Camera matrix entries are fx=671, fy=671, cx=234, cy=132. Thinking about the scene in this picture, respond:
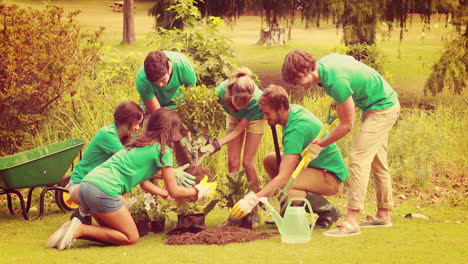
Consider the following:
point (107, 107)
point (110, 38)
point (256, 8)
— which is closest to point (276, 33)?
point (110, 38)

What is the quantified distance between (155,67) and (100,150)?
795 millimetres

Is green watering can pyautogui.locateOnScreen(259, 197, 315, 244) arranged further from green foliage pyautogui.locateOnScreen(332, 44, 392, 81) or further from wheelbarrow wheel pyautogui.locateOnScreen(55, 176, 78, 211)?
green foliage pyautogui.locateOnScreen(332, 44, 392, 81)

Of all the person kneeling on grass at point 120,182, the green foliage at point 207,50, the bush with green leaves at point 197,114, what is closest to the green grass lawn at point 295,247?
the person kneeling on grass at point 120,182

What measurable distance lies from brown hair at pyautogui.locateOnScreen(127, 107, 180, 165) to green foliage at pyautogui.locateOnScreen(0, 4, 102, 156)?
270 cm

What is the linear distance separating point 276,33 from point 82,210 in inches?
509

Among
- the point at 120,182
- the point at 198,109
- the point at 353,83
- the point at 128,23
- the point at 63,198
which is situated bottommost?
the point at 63,198

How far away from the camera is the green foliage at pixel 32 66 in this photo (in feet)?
23.6

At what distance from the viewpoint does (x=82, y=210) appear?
16.2ft

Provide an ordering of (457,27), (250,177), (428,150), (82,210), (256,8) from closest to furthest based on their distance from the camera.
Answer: (82,210) < (250,177) < (428,150) < (457,27) < (256,8)

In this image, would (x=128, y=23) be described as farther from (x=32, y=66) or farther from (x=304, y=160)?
(x=304, y=160)

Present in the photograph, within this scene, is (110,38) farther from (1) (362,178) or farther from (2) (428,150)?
(1) (362,178)

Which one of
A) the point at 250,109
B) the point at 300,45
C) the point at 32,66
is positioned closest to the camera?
the point at 250,109

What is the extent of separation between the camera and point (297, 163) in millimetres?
5176

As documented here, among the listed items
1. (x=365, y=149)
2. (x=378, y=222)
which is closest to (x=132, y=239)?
(x=365, y=149)
